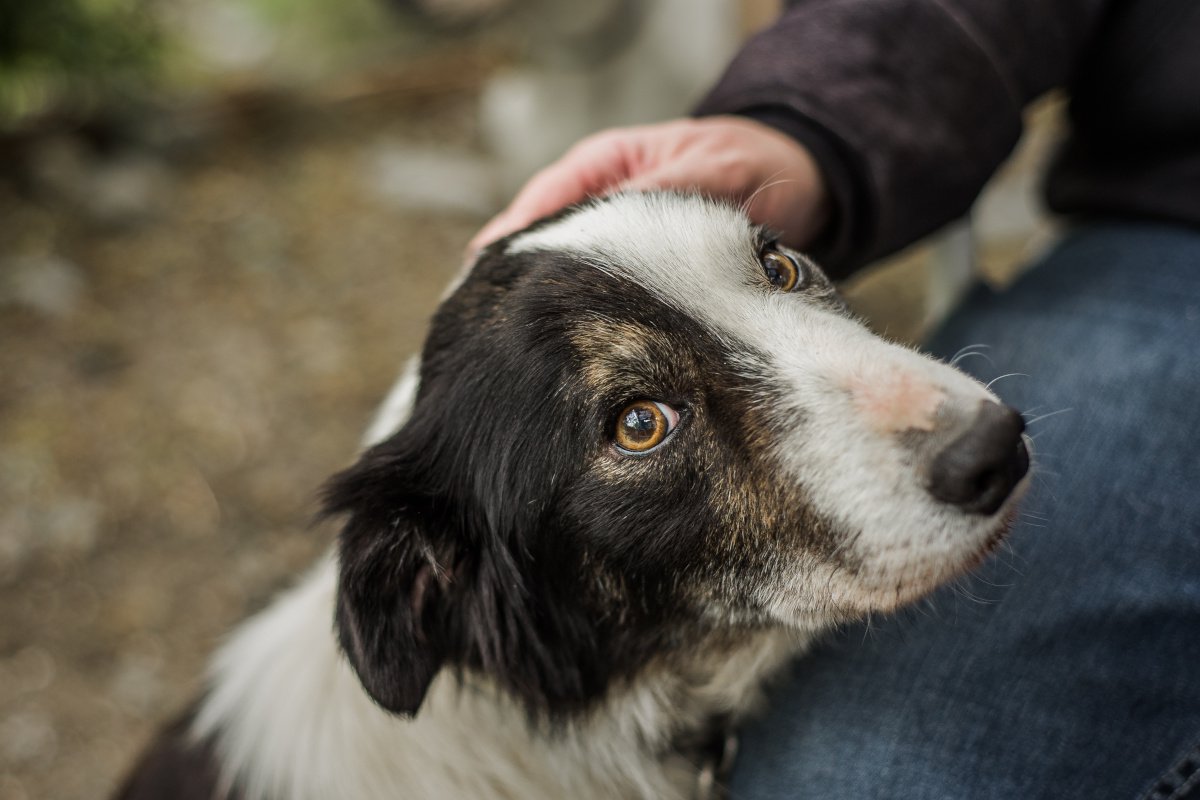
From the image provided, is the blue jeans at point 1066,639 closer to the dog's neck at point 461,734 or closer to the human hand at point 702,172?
the dog's neck at point 461,734

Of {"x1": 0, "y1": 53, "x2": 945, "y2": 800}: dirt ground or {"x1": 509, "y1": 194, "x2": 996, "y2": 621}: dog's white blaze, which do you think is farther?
{"x1": 0, "y1": 53, "x2": 945, "y2": 800}: dirt ground

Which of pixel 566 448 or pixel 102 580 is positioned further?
pixel 102 580

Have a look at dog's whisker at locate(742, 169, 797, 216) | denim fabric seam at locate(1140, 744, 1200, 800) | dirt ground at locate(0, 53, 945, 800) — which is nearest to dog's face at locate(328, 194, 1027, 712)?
dog's whisker at locate(742, 169, 797, 216)

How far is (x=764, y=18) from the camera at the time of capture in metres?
4.14

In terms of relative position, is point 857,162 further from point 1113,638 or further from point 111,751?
point 111,751

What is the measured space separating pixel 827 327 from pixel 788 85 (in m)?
0.67

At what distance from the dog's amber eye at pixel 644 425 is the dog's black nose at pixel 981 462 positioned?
411 mm

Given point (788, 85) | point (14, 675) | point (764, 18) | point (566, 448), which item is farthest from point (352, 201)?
point (566, 448)

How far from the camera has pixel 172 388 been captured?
3.81 m

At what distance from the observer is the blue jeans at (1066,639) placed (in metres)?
1.46

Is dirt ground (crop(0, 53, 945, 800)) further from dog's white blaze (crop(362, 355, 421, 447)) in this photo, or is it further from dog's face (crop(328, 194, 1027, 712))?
dog's face (crop(328, 194, 1027, 712))

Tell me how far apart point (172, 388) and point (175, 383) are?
1.1 inches

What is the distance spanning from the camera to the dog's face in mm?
1297

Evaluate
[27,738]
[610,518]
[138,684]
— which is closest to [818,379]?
[610,518]
